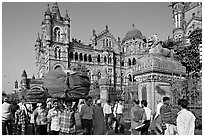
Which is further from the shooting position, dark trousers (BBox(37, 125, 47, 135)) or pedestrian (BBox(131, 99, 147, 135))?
dark trousers (BBox(37, 125, 47, 135))

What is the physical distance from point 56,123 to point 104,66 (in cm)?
4743

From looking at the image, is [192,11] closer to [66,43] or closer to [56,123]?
[66,43]

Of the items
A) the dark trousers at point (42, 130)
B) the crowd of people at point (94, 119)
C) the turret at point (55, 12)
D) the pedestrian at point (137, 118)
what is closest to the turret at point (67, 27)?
the turret at point (55, 12)

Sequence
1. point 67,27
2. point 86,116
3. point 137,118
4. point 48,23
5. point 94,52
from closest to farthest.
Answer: point 137,118, point 86,116, point 48,23, point 67,27, point 94,52

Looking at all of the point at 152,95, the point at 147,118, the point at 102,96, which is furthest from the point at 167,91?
the point at 102,96

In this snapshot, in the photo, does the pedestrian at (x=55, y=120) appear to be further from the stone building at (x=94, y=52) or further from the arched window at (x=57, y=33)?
the arched window at (x=57, y=33)

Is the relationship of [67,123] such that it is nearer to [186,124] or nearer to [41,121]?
[41,121]

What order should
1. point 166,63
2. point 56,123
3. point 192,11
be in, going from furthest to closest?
point 192,11 → point 166,63 → point 56,123

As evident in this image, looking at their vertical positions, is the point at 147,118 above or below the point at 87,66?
below

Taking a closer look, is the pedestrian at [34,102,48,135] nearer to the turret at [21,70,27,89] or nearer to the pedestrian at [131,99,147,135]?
the pedestrian at [131,99,147,135]

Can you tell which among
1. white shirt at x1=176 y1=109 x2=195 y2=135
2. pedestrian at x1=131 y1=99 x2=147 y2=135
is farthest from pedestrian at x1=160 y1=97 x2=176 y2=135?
pedestrian at x1=131 y1=99 x2=147 y2=135

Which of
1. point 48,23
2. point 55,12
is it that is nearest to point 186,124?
point 48,23

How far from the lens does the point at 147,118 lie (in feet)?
24.0

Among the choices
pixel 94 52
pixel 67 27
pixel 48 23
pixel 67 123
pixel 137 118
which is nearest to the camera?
pixel 67 123
